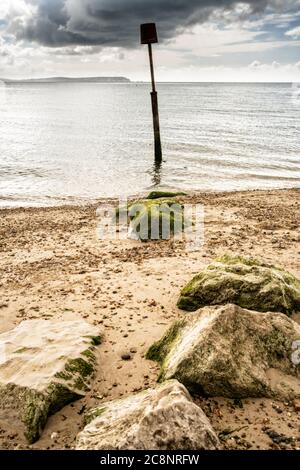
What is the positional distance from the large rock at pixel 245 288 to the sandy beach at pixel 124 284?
38 cm

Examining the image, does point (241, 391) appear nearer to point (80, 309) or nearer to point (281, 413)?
point (281, 413)

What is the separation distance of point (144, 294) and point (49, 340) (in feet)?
8.47

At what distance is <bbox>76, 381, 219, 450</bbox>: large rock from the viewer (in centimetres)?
341

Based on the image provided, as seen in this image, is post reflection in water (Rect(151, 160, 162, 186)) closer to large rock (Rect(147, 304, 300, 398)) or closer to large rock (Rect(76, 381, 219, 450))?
large rock (Rect(147, 304, 300, 398))

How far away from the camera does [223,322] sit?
16.2 ft

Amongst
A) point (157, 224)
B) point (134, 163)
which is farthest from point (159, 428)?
point (134, 163)

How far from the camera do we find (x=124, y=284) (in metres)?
8.48

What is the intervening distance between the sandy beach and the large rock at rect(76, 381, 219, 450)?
0.63 metres

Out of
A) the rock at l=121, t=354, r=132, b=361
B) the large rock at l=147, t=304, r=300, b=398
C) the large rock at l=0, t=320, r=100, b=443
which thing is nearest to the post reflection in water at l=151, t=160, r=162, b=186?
the large rock at l=0, t=320, r=100, b=443

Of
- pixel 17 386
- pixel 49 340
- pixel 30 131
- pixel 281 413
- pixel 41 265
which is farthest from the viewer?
pixel 30 131

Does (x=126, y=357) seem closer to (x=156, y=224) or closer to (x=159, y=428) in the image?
(x=159, y=428)

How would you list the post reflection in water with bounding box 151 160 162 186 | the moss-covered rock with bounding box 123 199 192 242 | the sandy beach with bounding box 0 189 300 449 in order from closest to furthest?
the sandy beach with bounding box 0 189 300 449 → the moss-covered rock with bounding box 123 199 192 242 → the post reflection in water with bounding box 151 160 162 186

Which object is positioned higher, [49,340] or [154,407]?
[154,407]

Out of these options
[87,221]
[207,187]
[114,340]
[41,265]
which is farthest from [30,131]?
[114,340]
